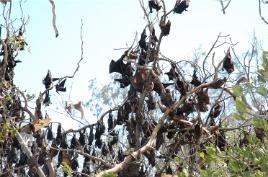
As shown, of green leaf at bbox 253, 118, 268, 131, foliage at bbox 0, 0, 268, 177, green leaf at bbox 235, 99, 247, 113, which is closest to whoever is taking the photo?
green leaf at bbox 253, 118, 268, 131

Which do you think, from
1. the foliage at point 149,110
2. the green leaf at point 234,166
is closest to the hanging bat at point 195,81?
the foliage at point 149,110

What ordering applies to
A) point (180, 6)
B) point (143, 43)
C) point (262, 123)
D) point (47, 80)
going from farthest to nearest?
1. point (47, 80)
2. point (143, 43)
3. point (180, 6)
4. point (262, 123)

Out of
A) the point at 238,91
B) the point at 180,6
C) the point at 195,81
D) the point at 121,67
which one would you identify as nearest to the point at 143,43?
the point at 121,67

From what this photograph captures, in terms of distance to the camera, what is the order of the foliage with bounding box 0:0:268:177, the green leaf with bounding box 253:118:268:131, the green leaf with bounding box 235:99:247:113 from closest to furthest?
the green leaf with bounding box 253:118:268:131 → the green leaf with bounding box 235:99:247:113 → the foliage with bounding box 0:0:268:177

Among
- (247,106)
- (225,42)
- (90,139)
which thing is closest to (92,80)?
(90,139)

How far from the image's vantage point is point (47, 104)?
5730 millimetres

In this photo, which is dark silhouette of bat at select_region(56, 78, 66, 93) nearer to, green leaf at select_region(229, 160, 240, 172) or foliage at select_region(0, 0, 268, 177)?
foliage at select_region(0, 0, 268, 177)

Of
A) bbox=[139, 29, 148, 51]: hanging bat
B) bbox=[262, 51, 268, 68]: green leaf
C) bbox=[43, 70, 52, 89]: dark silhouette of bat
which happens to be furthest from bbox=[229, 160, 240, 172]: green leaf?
bbox=[43, 70, 52, 89]: dark silhouette of bat

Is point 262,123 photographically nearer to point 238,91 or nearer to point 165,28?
point 238,91

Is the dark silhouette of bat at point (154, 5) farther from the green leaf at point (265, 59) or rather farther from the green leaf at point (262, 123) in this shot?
the green leaf at point (262, 123)

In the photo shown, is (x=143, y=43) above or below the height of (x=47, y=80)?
above

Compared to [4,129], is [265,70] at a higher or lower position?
higher

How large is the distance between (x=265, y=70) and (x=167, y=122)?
2.68 metres

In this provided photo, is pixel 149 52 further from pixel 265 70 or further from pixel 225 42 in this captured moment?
pixel 265 70
